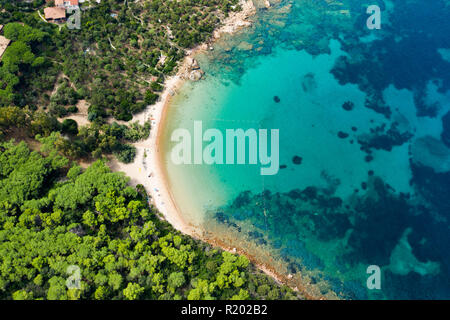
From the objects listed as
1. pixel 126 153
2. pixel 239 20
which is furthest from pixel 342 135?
pixel 126 153

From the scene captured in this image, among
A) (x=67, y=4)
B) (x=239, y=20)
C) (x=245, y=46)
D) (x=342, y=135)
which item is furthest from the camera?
(x=239, y=20)

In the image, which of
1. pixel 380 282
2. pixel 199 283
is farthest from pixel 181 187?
pixel 380 282

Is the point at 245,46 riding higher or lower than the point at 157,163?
higher

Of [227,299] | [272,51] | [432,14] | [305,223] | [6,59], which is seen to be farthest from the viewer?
[432,14]

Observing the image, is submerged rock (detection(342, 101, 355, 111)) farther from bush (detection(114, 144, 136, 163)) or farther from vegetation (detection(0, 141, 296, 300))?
bush (detection(114, 144, 136, 163))

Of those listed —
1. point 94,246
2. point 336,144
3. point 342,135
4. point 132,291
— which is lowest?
point 336,144

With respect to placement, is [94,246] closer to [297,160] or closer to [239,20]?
[297,160]

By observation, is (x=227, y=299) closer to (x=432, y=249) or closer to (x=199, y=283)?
(x=199, y=283)
